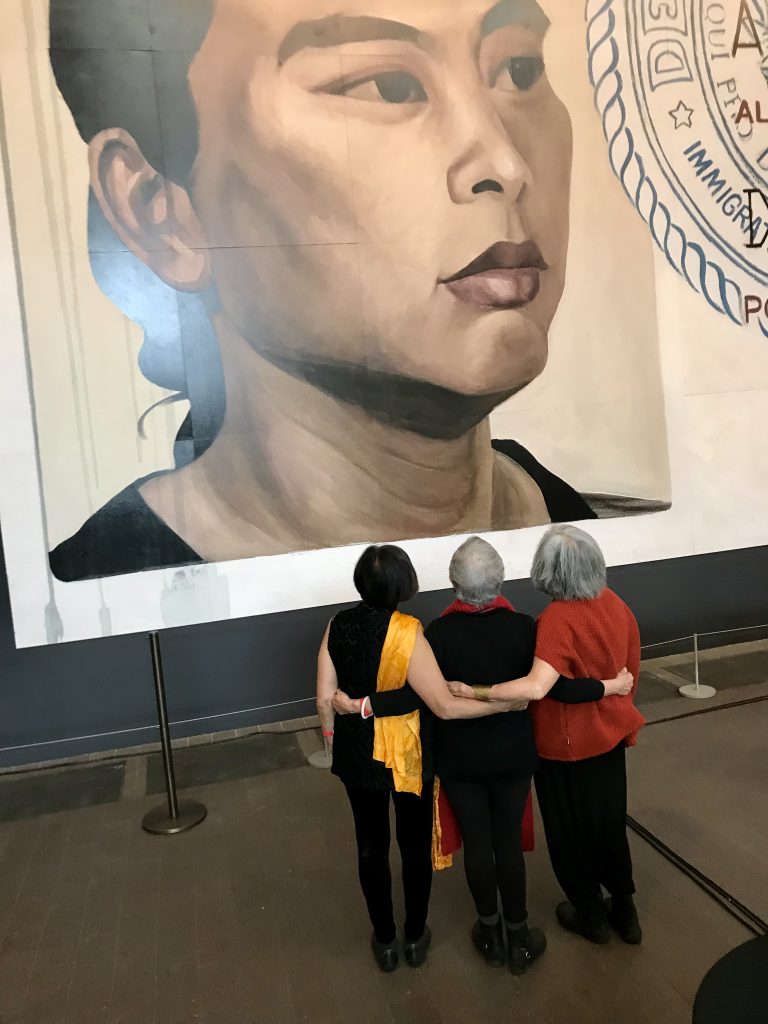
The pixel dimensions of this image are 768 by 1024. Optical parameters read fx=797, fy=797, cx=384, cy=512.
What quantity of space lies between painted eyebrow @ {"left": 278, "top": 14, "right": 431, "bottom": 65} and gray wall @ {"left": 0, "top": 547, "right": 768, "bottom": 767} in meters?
3.03

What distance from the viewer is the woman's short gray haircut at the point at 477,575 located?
2.24 m

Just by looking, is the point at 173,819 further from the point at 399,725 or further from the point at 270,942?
the point at 399,725

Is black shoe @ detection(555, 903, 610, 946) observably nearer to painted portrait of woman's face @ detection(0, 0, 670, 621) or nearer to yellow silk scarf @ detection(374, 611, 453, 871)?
yellow silk scarf @ detection(374, 611, 453, 871)

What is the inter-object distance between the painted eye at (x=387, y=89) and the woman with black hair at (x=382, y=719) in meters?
2.95

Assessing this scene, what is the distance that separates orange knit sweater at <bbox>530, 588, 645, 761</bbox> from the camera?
2.28 metres

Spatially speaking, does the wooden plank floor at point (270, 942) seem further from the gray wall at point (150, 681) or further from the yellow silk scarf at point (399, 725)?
the gray wall at point (150, 681)

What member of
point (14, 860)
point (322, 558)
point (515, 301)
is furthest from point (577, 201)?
point (14, 860)

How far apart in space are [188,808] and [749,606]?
410 cm

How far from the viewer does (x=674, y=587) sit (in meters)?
5.53

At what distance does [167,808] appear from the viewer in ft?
12.3

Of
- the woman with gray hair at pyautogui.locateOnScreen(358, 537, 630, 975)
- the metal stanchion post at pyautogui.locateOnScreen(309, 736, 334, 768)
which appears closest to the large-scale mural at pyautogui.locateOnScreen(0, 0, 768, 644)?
the metal stanchion post at pyautogui.locateOnScreen(309, 736, 334, 768)

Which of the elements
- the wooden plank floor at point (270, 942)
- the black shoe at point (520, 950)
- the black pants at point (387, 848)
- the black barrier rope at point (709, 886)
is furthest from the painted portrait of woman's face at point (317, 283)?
the black shoe at point (520, 950)

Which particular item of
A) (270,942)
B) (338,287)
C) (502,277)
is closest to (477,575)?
(270,942)

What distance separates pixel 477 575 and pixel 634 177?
3455 millimetres
